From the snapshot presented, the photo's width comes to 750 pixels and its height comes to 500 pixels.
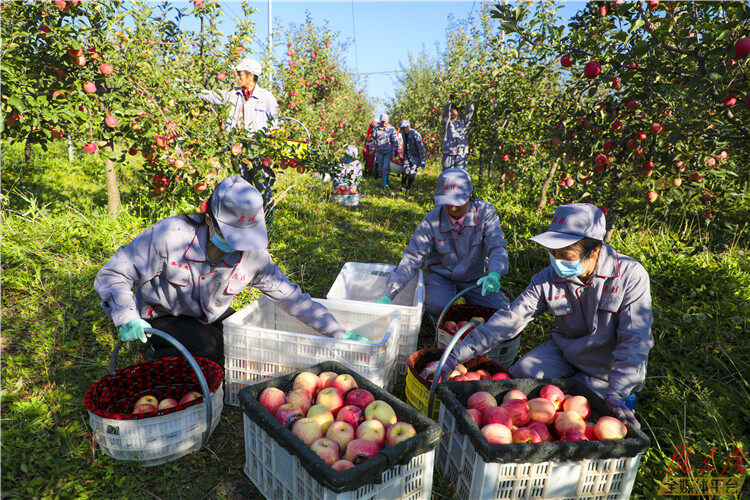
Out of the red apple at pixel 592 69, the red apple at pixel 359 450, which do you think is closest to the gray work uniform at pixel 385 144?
the red apple at pixel 592 69

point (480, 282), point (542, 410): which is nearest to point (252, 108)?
point (480, 282)

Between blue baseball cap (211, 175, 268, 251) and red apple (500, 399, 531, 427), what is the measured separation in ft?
4.70

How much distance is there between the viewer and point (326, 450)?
1.65 m

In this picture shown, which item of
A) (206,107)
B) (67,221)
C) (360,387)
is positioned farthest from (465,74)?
(360,387)

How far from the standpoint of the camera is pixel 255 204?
7.36ft

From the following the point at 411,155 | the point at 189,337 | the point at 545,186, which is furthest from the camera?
the point at 411,155

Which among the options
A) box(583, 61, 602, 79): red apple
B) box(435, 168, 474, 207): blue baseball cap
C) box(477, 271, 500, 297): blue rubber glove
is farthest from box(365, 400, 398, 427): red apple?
box(583, 61, 602, 79): red apple

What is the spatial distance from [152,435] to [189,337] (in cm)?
67

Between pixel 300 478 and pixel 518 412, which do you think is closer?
pixel 300 478

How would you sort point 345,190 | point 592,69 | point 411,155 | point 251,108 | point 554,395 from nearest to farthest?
point 554,395
point 592,69
point 251,108
point 345,190
point 411,155

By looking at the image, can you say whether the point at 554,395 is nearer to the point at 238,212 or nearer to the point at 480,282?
the point at 480,282

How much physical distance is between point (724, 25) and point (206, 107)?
160 inches

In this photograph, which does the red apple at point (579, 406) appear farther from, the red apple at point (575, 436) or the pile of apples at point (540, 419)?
the red apple at point (575, 436)

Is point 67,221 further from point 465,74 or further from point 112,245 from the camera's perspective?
point 465,74
